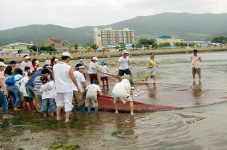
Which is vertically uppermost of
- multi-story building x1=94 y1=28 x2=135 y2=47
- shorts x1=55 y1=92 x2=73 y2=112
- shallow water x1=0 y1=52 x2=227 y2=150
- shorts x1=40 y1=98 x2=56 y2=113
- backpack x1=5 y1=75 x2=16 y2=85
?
multi-story building x1=94 y1=28 x2=135 y2=47

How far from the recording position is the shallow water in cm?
411

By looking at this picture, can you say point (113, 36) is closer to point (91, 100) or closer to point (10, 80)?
point (10, 80)

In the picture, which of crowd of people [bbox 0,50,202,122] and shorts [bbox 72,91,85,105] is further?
shorts [bbox 72,91,85,105]

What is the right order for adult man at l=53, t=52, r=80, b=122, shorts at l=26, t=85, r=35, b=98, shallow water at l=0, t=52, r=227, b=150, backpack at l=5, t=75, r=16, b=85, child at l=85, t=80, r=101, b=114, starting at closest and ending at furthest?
1. shallow water at l=0, t=52, r=227, b=150
2. adult man at l=53, t=52, r=80, b=122
3. child at l=85, t=80, r=101, b=114
4. backpack at l=5, t=75, r=16, b=85
5. shorts at l=26, t=85, r=35, b=98

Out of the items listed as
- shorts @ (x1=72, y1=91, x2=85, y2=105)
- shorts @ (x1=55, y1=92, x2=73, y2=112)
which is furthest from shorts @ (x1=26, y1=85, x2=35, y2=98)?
shorts @ (x1=55, y1=92, x2=73, y2=112)

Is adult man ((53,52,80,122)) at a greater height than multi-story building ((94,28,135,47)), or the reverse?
multi-story building ((94,28,135,47))

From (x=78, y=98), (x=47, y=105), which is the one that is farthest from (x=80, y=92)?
(x=47, y=105)

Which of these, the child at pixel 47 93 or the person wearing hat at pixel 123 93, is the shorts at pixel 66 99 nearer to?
the child at pixel 47 93

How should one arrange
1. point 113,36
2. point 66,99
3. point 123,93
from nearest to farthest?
point 66,99 → point 123,93 → point 113,36

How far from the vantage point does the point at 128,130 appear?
16.1 ft

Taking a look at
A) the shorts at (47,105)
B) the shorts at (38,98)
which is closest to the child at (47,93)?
the shorts at (47,105)

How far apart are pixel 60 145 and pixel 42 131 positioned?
3.95 ft

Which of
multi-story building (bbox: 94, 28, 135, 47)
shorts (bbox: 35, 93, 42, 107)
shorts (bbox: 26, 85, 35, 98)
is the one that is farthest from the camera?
multi-story building (bbox: 94, 28, 135, 47)

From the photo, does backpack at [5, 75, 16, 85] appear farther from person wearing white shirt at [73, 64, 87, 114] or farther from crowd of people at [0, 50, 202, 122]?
person wearing white shirt at [73, 64, 87, 114]
